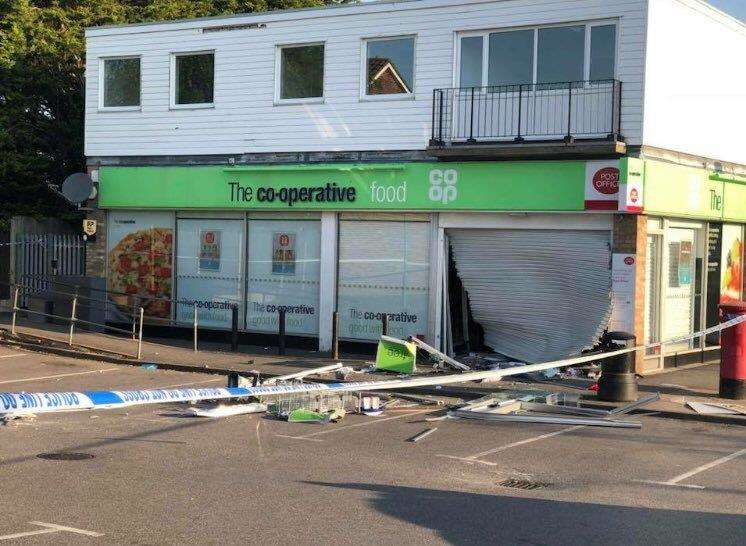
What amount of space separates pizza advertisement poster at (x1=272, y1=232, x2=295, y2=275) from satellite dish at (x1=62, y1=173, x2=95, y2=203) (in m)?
4.63

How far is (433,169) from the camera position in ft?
64.2

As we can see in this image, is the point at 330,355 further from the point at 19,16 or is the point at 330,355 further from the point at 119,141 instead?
the point at 19,16

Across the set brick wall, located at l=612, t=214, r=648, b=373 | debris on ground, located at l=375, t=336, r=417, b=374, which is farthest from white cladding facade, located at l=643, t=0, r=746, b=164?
debris on ground, located at l=375, t=336, r=417, b=374

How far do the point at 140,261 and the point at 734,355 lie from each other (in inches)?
520

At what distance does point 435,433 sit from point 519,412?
1.98 m

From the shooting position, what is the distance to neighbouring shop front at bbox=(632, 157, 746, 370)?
18.7 m

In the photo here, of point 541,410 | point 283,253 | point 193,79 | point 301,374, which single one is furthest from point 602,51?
point 193,79

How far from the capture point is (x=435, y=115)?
773 inches

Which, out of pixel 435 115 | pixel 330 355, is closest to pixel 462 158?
pixel 435 115

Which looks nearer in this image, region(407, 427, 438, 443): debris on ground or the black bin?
region(407, 427, 438, 443): debris on ground

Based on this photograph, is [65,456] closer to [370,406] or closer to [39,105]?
[370,406]

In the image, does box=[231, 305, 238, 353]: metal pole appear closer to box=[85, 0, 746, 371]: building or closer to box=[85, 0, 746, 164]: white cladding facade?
box=[85, 0, 746, 371]: building

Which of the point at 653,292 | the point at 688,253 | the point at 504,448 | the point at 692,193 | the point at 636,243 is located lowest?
the point at 504,448

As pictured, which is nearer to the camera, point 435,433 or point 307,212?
point 435,433
